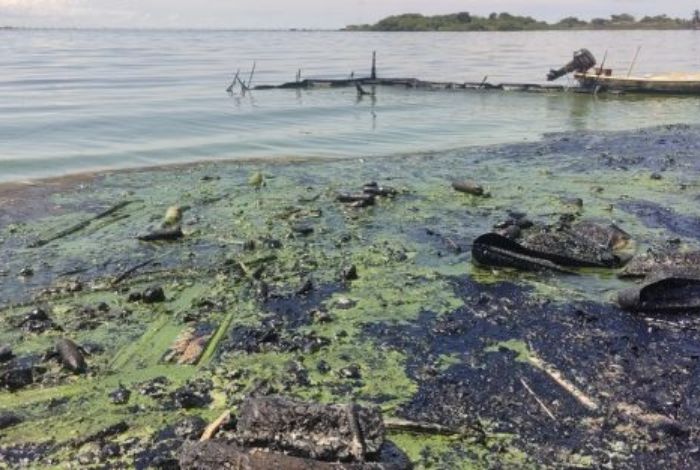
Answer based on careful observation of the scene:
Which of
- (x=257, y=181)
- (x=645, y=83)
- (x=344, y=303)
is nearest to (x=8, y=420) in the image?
(x=344, y=303)

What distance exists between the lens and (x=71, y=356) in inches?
275

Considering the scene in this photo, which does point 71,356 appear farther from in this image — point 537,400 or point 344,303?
point 537,400

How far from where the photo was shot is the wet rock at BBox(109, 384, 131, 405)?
6363mm

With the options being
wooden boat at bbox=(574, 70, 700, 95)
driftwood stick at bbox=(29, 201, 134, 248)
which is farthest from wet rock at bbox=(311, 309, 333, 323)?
wooden boat at bbox=(574, 70, 700, 95)

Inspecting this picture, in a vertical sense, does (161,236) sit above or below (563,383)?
below

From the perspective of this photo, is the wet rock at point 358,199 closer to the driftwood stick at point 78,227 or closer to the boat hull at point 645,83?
the driftwood stick at point 78,227

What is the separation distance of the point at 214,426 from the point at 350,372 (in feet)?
5.38

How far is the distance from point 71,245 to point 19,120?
64.1 ft

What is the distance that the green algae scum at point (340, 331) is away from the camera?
228 inches

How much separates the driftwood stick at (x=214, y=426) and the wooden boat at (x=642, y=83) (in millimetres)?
36761

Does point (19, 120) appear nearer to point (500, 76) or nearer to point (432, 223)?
point (432, 223)

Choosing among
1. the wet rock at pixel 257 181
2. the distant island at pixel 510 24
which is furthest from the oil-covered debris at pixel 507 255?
the distant island at pixel 510 24

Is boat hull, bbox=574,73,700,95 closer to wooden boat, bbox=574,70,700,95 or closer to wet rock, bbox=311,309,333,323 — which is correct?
wooden boat, bbox=574,70,700,95

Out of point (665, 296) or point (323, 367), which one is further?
point (665, 296)
